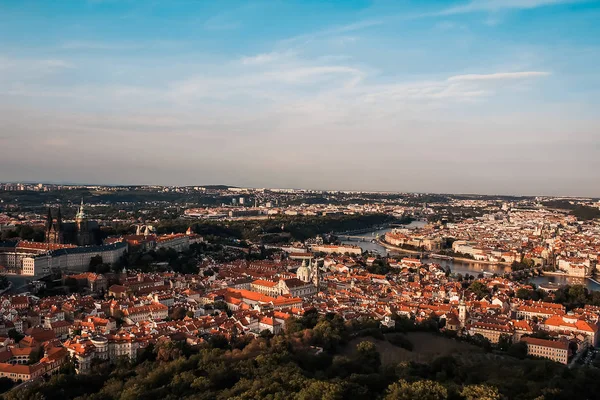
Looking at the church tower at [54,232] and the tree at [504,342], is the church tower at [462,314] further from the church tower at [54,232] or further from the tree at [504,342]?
the church tower at [54,232]

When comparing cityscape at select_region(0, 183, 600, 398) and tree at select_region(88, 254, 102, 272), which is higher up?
tree at select_region(88, 254, 102, 272)

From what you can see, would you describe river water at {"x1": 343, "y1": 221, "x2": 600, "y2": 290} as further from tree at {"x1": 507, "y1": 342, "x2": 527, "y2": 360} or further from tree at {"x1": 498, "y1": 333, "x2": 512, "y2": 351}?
tree at {"x1": 507, "y1": 342, "x2": 527, "y2": 360}

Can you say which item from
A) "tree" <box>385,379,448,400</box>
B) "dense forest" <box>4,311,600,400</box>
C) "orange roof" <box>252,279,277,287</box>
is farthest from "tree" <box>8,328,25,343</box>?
"tree" <box>385,379,448,400</box>

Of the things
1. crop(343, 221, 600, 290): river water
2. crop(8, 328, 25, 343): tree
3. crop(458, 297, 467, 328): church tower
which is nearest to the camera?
crop(8, 328, 25, 343): tree

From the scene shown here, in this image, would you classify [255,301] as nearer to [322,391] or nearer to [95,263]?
[95,263]

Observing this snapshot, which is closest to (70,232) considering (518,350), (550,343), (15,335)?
(15,335)

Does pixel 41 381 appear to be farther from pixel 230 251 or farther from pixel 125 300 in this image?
pixel 230 251
